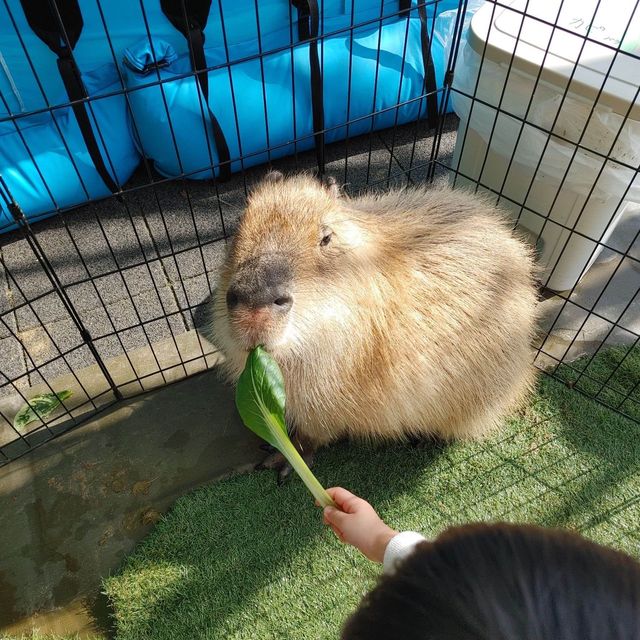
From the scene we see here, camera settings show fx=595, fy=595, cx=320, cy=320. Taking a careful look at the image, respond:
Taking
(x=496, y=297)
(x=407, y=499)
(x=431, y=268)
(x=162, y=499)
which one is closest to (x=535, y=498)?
(x=407, y=499)

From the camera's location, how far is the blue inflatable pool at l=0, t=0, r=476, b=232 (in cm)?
311

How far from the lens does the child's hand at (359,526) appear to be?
1.42m

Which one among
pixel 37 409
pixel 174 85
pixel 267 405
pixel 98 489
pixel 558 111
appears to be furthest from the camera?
pixel 174 85

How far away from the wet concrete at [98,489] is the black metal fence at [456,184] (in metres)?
0.12

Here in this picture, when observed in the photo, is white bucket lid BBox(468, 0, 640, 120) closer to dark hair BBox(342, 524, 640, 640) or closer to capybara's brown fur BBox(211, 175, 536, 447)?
capybara's brown fur BBox(211, 175, 536, 447)

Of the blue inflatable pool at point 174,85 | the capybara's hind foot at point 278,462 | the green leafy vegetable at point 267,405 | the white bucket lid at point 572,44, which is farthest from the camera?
the blue inflatable pool at point 174,85

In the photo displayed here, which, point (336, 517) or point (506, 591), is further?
point (336, 517)

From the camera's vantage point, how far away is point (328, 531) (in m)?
2.20

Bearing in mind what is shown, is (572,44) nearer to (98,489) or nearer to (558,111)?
(558,111)

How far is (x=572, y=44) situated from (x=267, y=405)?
6.12ft

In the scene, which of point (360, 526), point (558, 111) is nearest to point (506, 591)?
point (360, 526)

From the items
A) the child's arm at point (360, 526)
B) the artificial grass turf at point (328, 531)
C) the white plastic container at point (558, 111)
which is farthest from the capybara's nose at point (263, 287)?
the white plastic container at point (558, 111)

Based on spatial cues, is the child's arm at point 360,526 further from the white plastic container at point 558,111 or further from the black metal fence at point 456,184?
the white plastic container at point 558,111

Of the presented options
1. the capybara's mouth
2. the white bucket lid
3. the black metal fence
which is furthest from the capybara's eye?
the white bucket lid
